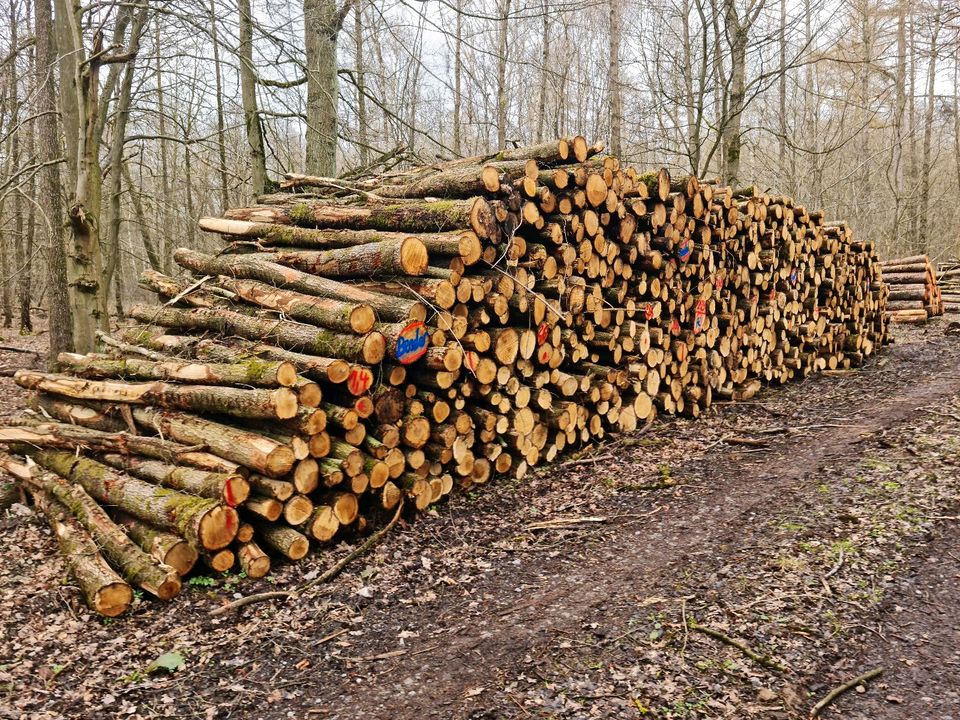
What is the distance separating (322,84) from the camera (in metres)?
8.85

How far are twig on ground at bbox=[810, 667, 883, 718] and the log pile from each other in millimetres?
3227

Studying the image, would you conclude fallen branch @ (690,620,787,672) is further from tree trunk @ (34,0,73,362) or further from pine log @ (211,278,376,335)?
tree trunk @ (34,0,73,362)

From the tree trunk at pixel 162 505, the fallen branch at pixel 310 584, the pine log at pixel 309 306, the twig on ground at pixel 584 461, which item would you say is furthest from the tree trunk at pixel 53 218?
the twig on ground at pixel 584 461

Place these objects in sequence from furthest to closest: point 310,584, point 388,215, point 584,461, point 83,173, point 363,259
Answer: point 83,173, point 584,461, point 388,215, point 363,259, point 310,584

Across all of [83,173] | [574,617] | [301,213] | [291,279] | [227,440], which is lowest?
[574,617]

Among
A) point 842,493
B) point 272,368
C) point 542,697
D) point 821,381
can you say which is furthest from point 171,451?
point 821,381

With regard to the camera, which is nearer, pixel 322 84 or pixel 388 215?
pixel 388 215

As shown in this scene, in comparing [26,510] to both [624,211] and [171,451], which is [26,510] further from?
[624,211]

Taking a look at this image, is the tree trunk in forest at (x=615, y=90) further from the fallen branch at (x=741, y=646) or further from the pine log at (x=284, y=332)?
the fallen branch at (x=741, y=646)

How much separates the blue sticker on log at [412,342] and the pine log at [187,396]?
96 centimetres

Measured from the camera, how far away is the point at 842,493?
5.40 meters

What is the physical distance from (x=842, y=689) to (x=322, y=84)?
882cm

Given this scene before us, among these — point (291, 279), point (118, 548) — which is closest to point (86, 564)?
point (118, 548)

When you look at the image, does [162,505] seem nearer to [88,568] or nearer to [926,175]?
[88,568]
